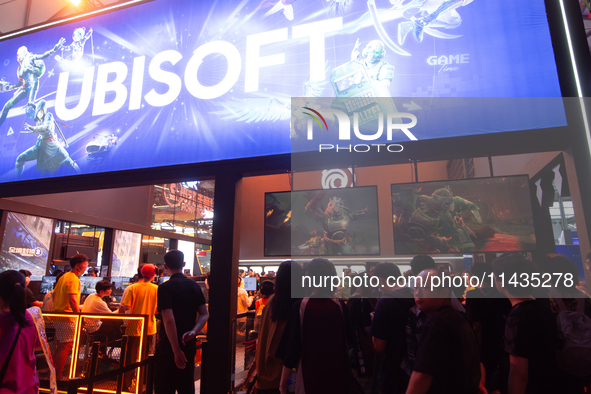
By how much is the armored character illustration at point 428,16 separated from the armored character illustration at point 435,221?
1652mm

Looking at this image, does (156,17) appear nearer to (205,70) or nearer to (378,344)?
(205,70)

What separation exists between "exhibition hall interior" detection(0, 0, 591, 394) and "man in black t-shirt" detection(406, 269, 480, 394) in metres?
0.01

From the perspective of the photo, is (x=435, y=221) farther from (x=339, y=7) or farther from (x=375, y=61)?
Answer: (x=339, y=7)

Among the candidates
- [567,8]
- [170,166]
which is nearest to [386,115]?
[567,8]

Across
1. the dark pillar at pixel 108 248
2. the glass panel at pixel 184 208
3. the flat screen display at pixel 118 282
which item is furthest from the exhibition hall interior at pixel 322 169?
the glass panel at pixel 184 208

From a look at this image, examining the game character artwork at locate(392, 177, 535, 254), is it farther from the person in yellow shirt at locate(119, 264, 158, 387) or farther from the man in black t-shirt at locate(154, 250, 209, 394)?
the person in yellow shirt at locate(119, 264, 158, 387)

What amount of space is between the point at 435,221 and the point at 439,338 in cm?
186

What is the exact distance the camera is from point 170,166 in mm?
4094

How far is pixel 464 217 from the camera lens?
3426mm

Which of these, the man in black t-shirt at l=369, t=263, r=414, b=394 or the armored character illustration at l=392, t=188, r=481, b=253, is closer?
the man in black t-shirt at l=369, t=263, r=414, b=394

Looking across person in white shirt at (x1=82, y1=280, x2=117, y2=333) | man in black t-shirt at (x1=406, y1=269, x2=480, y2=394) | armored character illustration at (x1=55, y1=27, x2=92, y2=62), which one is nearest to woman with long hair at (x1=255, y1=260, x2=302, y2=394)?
man in black t-shirt at (x1=406, y1=269, x2=480, y2=394)

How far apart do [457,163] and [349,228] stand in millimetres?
10796

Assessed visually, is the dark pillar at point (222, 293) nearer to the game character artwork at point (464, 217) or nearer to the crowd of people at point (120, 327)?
the crowd of people at point (120, 327)

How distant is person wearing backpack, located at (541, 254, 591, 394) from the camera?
228 centimetres
